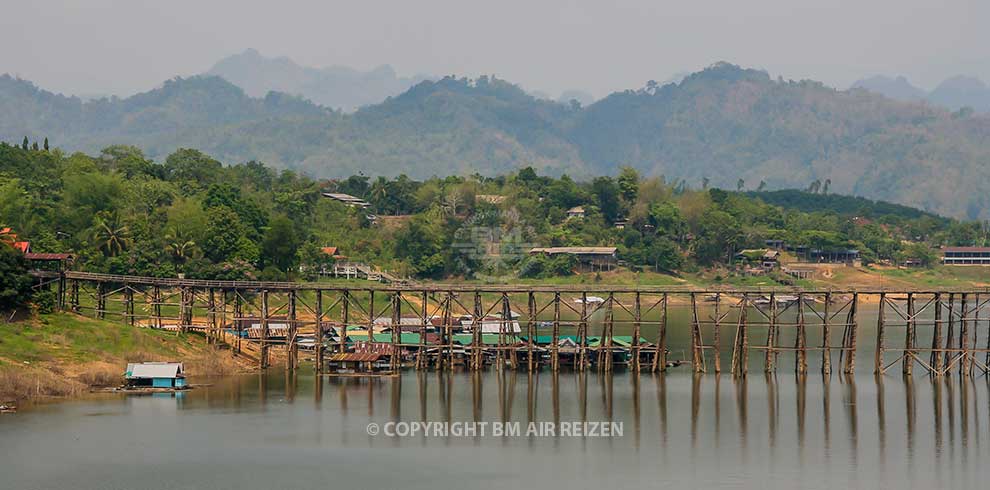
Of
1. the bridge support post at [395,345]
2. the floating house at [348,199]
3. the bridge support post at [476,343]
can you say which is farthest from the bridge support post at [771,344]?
the floating house at [348,199]

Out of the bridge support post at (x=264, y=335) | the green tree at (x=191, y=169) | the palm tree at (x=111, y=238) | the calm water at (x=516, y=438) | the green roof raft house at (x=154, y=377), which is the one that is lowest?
Answer: the calm water at (x=516, y=438)

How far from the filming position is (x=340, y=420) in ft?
219

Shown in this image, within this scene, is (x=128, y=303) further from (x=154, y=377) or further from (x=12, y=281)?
(x=154, y=377)

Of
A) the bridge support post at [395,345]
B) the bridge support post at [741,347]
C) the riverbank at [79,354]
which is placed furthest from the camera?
the bridge support post at [395,345]

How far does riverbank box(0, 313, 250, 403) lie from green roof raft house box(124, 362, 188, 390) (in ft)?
3.03

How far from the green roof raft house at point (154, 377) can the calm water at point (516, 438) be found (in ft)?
5.88

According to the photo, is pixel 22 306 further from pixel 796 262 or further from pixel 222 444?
pixel 796 262

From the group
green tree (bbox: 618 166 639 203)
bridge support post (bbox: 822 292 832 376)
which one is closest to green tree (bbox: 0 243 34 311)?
bridge support post (bbox: 822 292 832 376)

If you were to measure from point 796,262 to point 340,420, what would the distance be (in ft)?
401

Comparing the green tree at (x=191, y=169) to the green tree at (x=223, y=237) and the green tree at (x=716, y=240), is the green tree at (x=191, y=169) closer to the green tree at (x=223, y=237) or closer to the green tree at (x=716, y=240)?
the green tree at (x=223, y=237)

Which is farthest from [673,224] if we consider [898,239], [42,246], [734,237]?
[42,246]

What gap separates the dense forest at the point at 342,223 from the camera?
4345 inches

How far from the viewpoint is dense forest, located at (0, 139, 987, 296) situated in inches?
4345

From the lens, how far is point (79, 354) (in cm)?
7544
